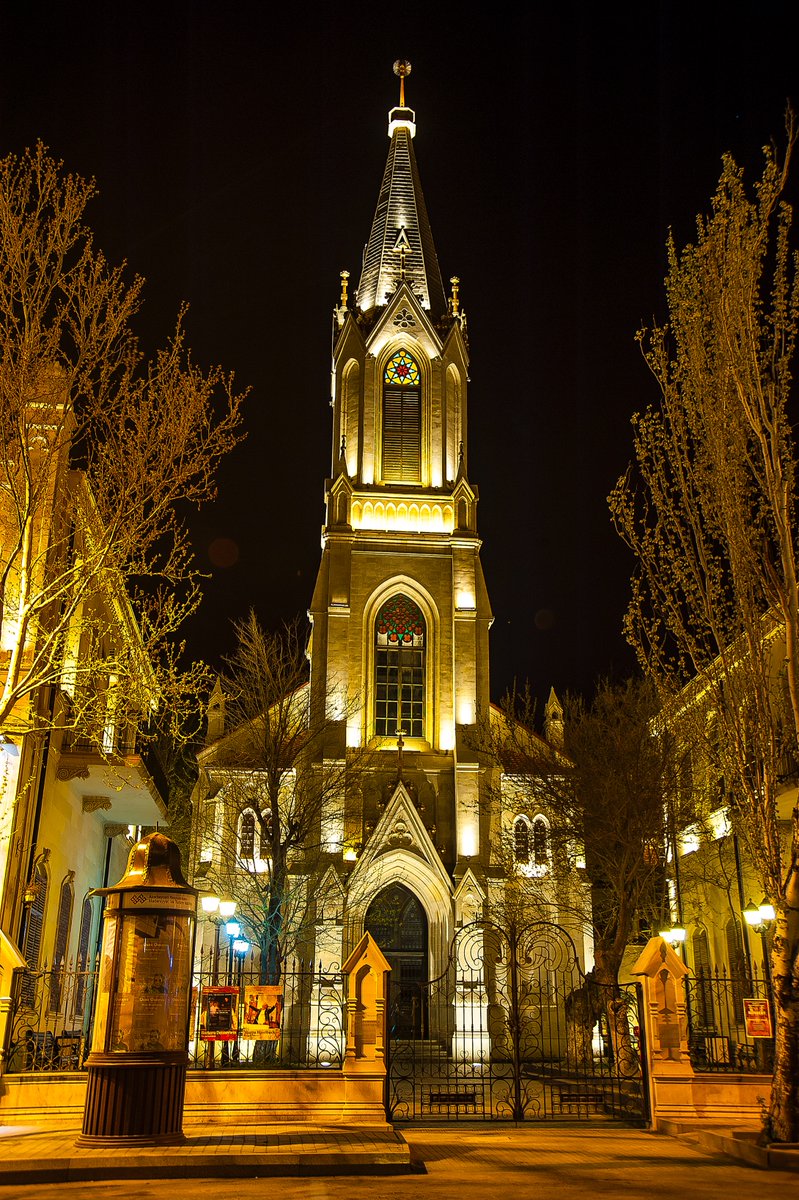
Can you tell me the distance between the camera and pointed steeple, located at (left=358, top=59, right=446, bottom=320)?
46.9m

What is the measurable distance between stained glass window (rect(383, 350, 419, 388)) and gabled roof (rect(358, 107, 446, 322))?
2734mm

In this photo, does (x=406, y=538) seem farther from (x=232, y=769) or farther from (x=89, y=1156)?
(x=89, y=1156)

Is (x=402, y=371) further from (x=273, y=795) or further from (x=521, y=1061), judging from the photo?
(x=521, y=1061)

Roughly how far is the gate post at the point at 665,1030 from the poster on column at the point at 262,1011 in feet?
18.0

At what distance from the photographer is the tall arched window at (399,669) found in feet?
130

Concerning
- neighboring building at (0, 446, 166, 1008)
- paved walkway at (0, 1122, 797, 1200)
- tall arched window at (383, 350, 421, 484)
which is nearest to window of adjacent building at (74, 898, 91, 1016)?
A: neighboring building at (0, 446, 166, 1008)

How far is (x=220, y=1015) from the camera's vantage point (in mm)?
15812

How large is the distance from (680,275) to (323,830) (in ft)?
79.2

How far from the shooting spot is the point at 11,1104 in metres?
14.5

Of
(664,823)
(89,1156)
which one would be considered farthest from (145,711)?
(664,823)

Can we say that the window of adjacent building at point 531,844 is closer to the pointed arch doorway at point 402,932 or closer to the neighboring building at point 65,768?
the pointed arch doorway at point 402,932

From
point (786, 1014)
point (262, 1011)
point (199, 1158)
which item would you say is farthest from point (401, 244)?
point (199, 1158)

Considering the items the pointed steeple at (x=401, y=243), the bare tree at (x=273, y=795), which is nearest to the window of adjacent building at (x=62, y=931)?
the bare tree at (x=273, y=795)

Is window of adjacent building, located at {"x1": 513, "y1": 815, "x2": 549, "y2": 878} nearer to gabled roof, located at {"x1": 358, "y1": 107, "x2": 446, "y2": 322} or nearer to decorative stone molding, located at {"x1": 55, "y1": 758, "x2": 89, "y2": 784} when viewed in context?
decorative stone molding, located at {"x1": 55, "y1": 758, "x2": 89, "y2": 784}
